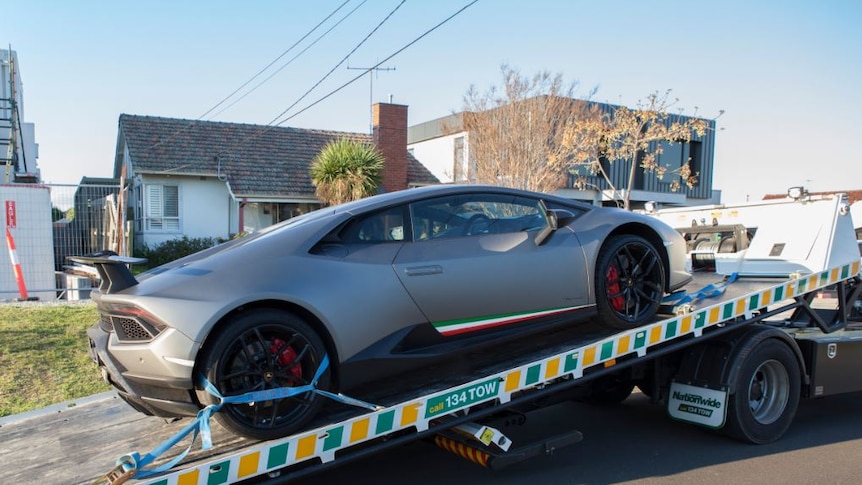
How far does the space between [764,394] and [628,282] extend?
187 cm

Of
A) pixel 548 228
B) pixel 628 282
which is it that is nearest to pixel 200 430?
pixel 548 228

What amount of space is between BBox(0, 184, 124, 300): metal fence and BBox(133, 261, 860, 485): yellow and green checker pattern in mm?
7322

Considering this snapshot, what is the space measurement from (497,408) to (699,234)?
14.0 feet

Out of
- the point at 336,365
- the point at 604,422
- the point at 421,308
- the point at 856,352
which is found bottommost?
the point at 604,422

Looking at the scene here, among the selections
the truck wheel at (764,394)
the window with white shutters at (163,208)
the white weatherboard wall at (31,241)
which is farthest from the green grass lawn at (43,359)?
the window with white shutters at (163,208)

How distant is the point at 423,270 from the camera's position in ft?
13.7

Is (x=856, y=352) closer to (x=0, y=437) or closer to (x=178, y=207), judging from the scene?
(x=0, y=437)

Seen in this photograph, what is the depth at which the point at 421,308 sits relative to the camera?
4.11 meters

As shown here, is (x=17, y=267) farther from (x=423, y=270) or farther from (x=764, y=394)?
(x=764, y=394)

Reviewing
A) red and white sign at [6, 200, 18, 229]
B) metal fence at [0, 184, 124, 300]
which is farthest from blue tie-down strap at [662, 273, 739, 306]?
red and white sign at [6, 200, 18, 229]

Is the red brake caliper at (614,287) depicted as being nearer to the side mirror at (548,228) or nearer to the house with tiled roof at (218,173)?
the side mirror at (548,228)

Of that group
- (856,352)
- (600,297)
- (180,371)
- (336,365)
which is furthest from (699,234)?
(180,371)

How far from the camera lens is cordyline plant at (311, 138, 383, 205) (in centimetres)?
1880

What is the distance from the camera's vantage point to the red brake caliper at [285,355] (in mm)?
3670
